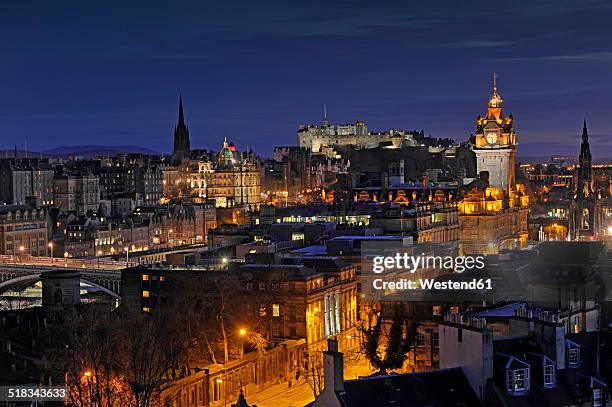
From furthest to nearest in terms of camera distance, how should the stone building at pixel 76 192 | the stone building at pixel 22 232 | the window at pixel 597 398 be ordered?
the stone building at pixel 76 192 < the stone building at pixel 22 232 < the window at pixel 597 398

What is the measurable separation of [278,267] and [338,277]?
602 cm

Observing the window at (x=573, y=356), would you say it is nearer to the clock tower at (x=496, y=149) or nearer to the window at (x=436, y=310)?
the window at (x=436, y=310)

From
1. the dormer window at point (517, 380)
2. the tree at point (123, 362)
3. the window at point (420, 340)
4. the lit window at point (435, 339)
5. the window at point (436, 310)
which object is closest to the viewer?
the dormer window at point (517, 380)

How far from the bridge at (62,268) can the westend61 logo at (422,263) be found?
21.7 meters

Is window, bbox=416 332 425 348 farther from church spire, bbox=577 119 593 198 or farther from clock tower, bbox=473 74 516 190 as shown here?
church spire, bbox=577 119 593 198

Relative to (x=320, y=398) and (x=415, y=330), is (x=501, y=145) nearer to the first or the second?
(x=415, y=330)

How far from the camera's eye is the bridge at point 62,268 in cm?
8606

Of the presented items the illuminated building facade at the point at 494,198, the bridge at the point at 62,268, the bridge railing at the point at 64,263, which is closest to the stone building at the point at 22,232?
the bridge railing at the point at 64,263

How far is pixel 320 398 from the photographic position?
33.5 m

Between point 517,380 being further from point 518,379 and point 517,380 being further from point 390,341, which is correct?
point 390,341

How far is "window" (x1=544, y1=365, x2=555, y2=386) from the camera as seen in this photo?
34.1m

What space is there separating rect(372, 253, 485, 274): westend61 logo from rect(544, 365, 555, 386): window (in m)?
35.8

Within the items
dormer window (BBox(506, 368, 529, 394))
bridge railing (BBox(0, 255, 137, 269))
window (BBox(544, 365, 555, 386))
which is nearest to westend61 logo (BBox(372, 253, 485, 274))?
bridge railing (BBox(0, 255, 137, 269))

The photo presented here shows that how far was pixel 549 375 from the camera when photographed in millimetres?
34156
